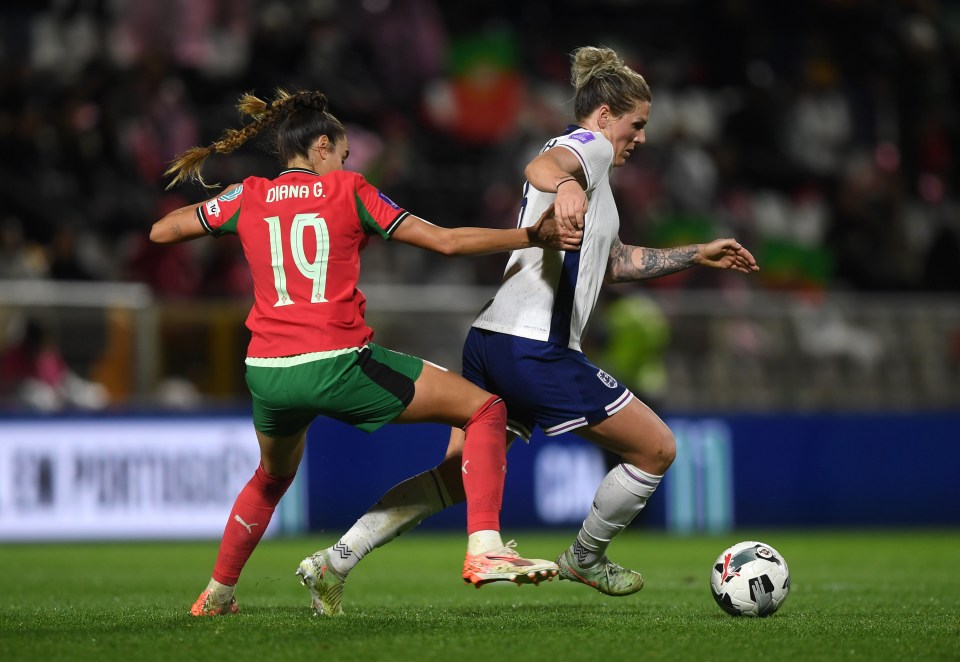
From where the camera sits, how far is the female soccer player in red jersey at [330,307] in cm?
521

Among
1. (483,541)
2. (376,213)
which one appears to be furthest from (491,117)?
(483,541)

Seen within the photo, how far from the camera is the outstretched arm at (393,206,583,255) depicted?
516cm

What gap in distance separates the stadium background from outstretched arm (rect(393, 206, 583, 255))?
22.8 ft

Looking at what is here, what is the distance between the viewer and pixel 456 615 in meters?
5.72

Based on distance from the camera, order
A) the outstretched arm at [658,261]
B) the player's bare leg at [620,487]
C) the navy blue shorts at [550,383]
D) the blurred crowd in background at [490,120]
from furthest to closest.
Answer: the blurred crowd in background at [490,120] < the outstretched arm at [658,261] < the player's bare leg at [620,487] < the navy blue shorts at [550,383]

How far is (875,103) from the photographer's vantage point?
60.3 feet

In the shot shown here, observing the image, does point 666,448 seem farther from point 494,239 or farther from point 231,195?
point 231,195

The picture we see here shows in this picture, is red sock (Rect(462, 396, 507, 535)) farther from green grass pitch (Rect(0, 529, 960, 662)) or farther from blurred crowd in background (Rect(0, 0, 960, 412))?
blurred crowd in background (Rect(0, 0, 960, 412))

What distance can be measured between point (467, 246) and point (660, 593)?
2.65 m

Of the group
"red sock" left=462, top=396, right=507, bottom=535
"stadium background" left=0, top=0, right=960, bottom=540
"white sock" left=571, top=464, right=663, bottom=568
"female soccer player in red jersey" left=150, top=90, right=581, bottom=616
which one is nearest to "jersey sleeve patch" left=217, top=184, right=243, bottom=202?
"female soccer player in red jersey" left=150, top=90, right=581, bottom=616

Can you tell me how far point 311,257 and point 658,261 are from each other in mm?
1660

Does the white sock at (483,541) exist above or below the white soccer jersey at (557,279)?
below

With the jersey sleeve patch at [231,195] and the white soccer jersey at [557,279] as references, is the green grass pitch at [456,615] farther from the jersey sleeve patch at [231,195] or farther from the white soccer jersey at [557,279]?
the jersey sleeve patch at [231,195]

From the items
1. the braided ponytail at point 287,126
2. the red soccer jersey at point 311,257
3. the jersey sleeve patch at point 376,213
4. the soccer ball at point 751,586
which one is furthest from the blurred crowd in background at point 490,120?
the soccer ball at point 751,586
